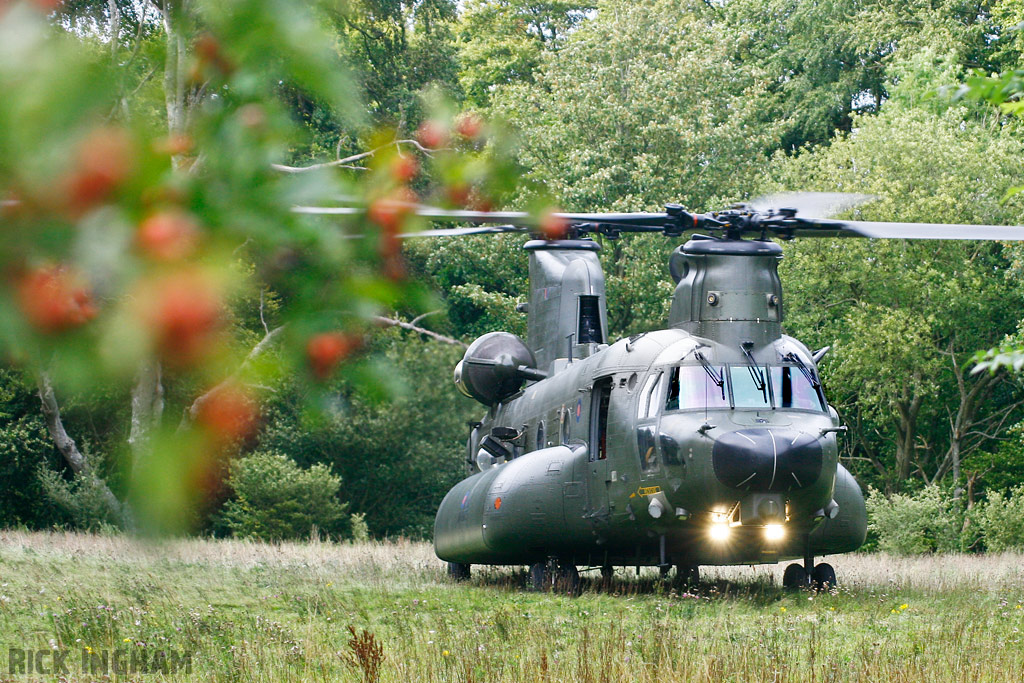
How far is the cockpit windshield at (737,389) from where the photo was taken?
12102 millimetres

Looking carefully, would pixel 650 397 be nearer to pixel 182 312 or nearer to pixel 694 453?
pixel 694 453

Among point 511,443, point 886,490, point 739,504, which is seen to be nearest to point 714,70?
point 886,490

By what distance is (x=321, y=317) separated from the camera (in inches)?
84.1

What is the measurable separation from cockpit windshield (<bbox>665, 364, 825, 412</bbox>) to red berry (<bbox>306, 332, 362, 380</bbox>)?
10.2 m

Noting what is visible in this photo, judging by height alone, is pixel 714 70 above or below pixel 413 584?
above

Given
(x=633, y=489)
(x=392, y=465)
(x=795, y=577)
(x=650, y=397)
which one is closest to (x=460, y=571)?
(x=795, y=577)

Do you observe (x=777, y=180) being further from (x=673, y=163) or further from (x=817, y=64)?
(x=817, y=64)

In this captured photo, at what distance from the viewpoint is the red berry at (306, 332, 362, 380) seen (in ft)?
6.92

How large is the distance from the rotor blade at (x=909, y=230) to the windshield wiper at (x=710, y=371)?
181 centimetres

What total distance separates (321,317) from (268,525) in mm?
29997

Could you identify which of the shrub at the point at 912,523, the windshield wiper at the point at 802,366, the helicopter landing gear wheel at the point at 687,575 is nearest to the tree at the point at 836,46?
the shrub at the point at 912,523

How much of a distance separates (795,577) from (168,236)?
13123 mm

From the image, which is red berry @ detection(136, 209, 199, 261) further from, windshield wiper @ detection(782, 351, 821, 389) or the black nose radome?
windshield wiper @ detection(782, 351, 821, 389)

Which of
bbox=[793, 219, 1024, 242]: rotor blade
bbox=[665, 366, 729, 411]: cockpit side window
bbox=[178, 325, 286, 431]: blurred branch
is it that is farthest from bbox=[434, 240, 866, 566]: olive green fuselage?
bbox=[178, 325, 286, 431]: blurred branch
